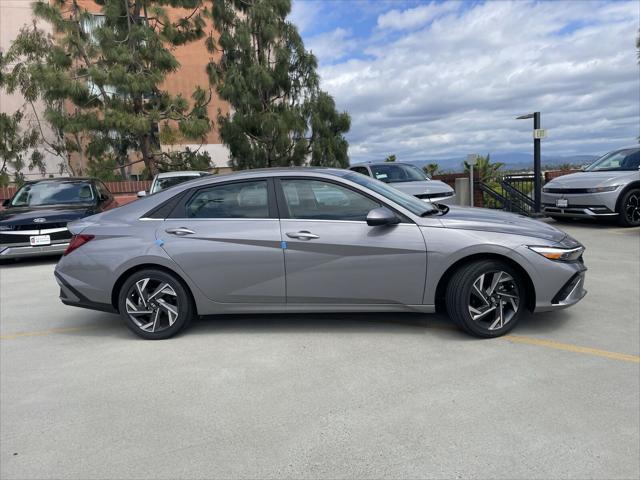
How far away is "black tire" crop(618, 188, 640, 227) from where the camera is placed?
1038 centimetres

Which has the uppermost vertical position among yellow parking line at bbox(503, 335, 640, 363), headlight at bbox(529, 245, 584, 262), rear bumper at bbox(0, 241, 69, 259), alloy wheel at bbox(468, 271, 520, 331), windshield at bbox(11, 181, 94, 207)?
windshield at bbox(11, 181, 94, 207)

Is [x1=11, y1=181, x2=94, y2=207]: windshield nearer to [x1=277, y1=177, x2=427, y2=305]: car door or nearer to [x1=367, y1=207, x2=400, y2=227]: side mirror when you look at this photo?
[x1=277, y1=177, x2=427, y2=305]: car door

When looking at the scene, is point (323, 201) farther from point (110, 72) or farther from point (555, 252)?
point (110, 72)

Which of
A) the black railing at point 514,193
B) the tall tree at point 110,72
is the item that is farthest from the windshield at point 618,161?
the tall tree at point 110,72

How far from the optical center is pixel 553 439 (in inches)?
114

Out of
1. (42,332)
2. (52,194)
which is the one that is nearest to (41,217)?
(52,194)

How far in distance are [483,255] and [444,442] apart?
1.86 metres

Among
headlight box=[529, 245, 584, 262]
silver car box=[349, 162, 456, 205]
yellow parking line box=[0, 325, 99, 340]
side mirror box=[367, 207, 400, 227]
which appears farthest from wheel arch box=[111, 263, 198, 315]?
silver car box=[349, 162, 456, 205]

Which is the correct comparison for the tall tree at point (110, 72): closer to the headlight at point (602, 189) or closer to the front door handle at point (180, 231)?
the headlight at point (602, 189)

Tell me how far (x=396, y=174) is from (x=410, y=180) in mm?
383

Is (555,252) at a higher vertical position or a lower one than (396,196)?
lower

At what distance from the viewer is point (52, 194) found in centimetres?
1030

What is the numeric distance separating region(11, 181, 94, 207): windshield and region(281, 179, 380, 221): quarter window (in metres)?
7.09

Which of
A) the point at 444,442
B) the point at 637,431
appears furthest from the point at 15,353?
the point at 637,431
